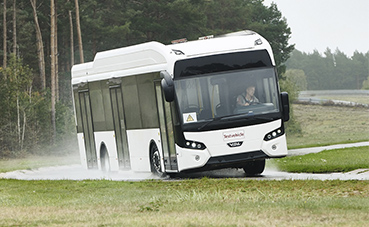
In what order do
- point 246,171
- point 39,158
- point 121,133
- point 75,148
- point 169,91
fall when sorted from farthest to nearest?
point 75,148 < point 39,158 < point 121,133 < point 246,171 < point 169,91

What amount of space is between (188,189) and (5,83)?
2849 centimetres

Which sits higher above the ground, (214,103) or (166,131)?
(214,103)

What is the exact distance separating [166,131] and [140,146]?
221 centimetres

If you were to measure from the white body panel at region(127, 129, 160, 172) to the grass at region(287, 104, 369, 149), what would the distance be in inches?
1573

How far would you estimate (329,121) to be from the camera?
254 feet

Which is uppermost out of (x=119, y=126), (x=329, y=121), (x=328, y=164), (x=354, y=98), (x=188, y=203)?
(x=119, y=126)

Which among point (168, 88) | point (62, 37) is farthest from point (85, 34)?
point (168, 88)

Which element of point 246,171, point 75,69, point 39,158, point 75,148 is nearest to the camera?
point 246,171

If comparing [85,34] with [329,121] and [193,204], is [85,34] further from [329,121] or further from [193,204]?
[193,204]

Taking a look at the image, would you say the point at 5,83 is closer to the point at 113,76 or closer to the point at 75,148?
the point at 75,148

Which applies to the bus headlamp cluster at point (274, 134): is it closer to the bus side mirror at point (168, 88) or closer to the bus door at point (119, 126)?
the bus side mirror at point (168, 88)

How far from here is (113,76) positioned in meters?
23.7

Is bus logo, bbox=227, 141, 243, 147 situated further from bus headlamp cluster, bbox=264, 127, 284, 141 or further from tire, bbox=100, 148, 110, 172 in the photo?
tire, bbox=100, 148, 110, 172

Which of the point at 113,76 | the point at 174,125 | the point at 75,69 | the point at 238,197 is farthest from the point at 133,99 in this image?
the point at 238,197
